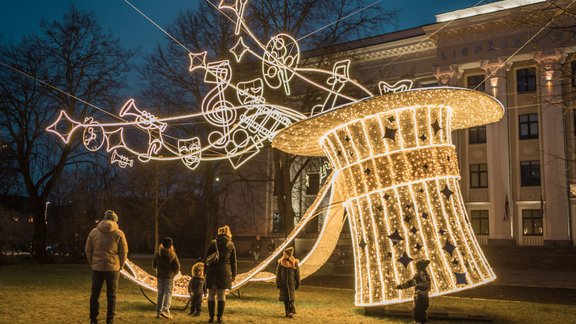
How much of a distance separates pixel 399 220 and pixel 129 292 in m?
8.53

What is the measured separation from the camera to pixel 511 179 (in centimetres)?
3712

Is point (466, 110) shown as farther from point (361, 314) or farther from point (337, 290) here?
point (337, 290)

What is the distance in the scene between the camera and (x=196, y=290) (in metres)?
11.4

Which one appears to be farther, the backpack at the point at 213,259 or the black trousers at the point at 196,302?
the black trousers at the point at 196,302

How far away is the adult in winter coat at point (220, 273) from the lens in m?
10.0

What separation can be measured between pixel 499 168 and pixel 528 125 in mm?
3353

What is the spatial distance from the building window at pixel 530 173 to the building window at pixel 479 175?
2.24m

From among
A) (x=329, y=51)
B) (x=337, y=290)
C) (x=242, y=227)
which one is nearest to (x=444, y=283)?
(x=337, y=290)

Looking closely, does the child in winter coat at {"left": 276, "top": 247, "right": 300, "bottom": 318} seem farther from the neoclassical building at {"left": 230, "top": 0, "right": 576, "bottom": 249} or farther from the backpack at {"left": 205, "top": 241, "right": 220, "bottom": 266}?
the neoclassical building at {"left": 230, "top": 0, "right": 576, "bottom": 249}

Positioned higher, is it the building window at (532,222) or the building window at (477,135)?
the building window at (477,135)

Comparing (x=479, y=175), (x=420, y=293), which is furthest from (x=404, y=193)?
(x=479, y=175)

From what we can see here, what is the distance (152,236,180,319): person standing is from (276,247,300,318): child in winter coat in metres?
2.05

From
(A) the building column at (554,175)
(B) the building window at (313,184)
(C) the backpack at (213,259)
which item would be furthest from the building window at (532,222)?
(C) the backpack at (213,259)

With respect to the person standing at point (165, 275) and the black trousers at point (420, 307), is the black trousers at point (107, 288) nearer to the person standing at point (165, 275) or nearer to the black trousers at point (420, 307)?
the person standing at point (165, 275)
